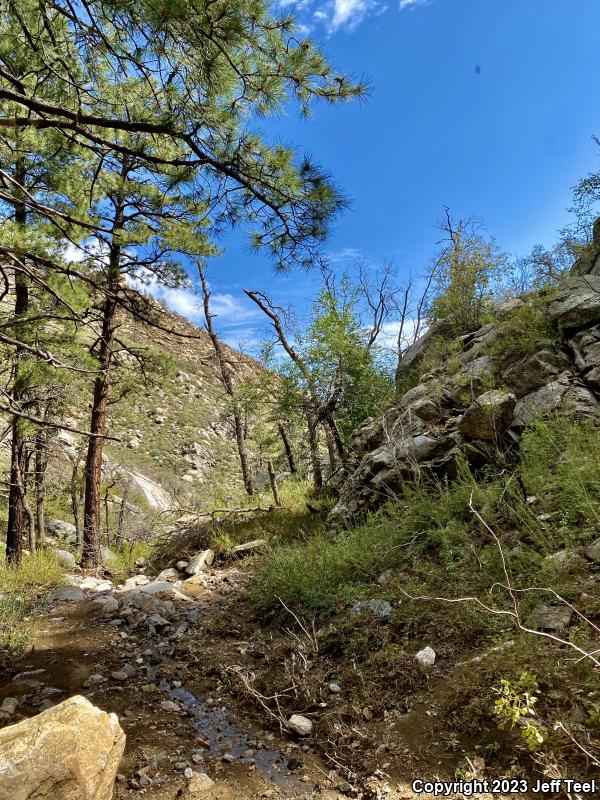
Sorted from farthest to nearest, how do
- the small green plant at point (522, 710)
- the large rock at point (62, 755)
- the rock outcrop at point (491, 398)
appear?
the rock outcrop at point (491, 398) → the large rock at point (62, 755) → the small green plant at point (522, 710)

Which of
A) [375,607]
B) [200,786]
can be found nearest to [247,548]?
[375,607]

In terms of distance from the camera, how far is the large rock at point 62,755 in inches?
70.5

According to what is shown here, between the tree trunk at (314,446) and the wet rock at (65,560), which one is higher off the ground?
the tree trunk at (314,446)

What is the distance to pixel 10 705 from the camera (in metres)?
2.96

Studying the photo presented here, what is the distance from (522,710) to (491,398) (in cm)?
429

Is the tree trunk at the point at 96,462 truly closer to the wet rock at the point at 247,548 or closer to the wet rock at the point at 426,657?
the wet rock at the point at 247,548

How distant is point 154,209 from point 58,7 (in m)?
1.78

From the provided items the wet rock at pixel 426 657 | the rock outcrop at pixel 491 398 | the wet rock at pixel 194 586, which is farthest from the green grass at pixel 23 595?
the rock outcrop at pixel 491 398

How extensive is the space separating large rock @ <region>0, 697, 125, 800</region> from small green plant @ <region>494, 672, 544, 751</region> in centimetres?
176

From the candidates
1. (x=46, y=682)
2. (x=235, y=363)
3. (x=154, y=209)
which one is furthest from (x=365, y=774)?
(x=235, y=363)

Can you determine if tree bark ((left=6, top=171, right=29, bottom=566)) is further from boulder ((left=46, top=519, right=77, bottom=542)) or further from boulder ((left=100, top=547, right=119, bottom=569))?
boulder ((left=46, top=519, right=77, bottom=542))

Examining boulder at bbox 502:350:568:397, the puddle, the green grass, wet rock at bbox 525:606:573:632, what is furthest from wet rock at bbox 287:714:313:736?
boulder at bbox 502:350:568:397

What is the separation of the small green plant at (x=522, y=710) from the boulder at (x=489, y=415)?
11.4 feet

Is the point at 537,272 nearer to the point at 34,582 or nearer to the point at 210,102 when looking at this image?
the point at 210,102
